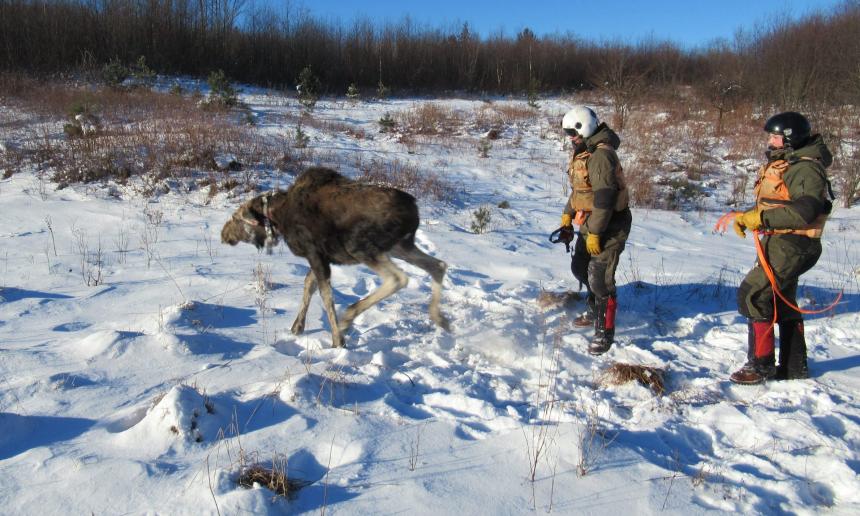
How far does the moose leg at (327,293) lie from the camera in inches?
182

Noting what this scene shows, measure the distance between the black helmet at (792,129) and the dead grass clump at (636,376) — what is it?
1883 millimetres

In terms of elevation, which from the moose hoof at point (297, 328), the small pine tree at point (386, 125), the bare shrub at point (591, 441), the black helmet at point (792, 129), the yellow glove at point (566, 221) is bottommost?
the moose hoof at point (297, 328)

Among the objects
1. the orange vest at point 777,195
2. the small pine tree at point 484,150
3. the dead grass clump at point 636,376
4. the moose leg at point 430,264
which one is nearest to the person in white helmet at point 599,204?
the dead grass clump at point 636,376

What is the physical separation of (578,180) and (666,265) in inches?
139

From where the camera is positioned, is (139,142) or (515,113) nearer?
(139,142)

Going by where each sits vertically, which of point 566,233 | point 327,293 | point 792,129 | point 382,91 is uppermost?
point 382,91

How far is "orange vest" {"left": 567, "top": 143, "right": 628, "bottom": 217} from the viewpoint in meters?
4.69

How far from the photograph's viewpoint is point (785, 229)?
390 centimetres

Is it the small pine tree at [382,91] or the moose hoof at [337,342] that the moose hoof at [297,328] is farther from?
the small pine tree at [382,91]

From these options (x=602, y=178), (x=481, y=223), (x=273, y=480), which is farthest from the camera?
(x=481, y=223)

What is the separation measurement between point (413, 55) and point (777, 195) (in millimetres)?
30851

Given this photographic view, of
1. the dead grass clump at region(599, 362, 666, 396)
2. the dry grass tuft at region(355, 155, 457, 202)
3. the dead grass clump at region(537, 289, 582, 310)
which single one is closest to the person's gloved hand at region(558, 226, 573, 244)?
the dead grass clump at region(537, 289, 582, 310)

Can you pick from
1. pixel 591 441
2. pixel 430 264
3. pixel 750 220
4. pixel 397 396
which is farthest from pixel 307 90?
pixel 591 441

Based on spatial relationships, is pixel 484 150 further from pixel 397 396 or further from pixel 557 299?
pixel 397 396
